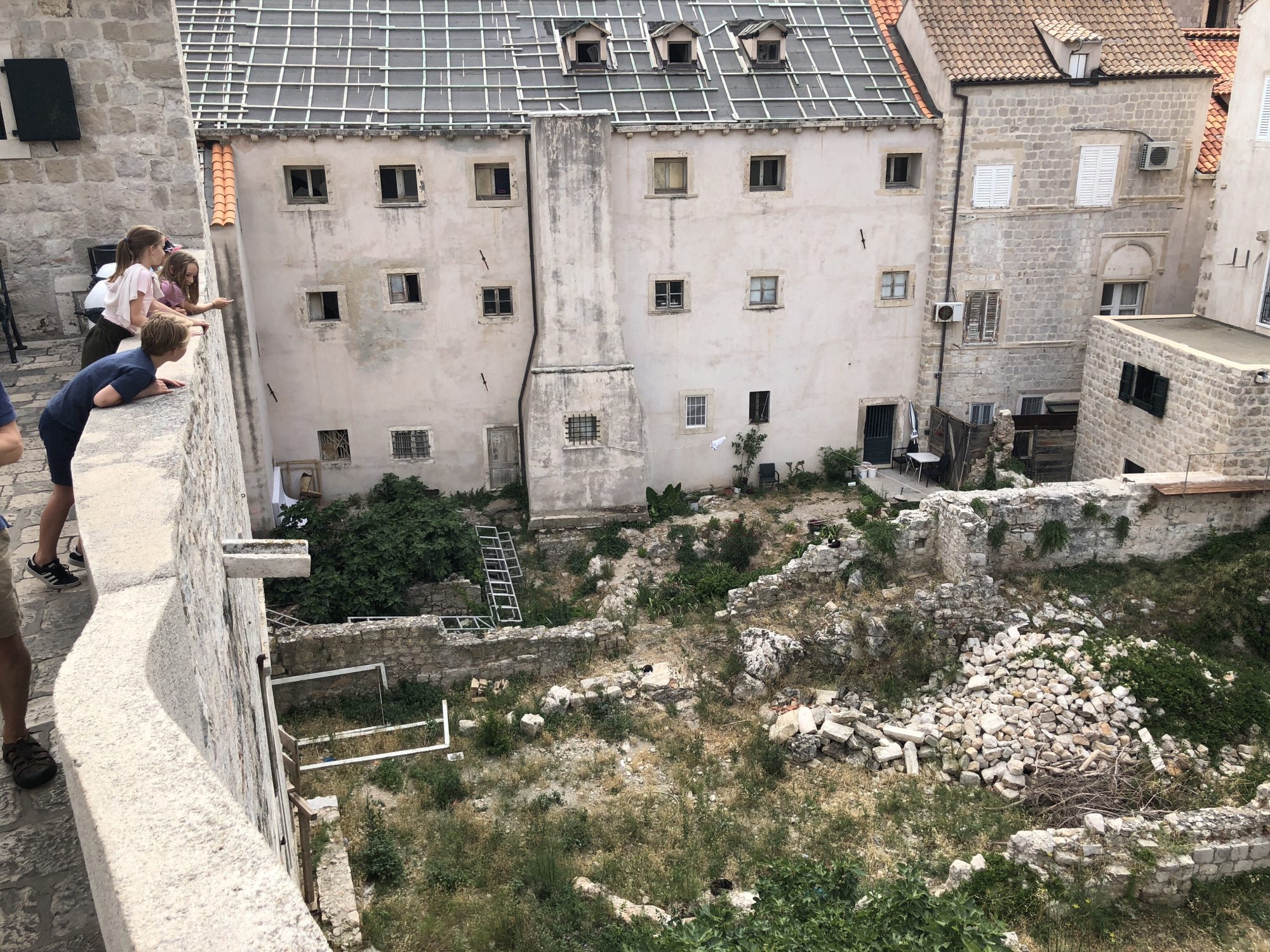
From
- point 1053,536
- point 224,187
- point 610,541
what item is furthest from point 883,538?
point 224,187

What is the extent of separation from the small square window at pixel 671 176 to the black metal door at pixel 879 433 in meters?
7.13

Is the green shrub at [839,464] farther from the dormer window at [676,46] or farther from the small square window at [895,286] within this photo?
the dormer window at [676,46]

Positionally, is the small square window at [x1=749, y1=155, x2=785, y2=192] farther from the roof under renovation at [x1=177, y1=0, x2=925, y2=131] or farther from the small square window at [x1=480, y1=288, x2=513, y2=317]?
the small square window at [x1=480, y1=288, x2=513, y2=317]

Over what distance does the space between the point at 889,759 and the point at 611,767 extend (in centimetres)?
416

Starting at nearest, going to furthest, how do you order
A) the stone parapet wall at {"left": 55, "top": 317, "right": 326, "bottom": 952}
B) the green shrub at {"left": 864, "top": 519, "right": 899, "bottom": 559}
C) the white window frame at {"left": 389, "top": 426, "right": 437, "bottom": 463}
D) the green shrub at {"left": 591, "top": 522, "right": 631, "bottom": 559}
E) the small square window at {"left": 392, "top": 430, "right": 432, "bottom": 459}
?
the stone parapet wall at {"left": 55, "top": 317, "right": 326, "bottom": 952}, the green shrub at {"left": 864, "top": 519, "right": 899, "bottom": 559}, the green shrub at {"left": 591, "top": 522, "right": 631, "bottom": 559}, the white window frame at {"left": 389, "top": 426, "right": 437, "bottom": 463}, the small square window at {"left": 392, "top": 430, "right": 432, "bottom": 459}

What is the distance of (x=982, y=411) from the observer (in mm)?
24562

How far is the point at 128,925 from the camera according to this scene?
2.86 metres

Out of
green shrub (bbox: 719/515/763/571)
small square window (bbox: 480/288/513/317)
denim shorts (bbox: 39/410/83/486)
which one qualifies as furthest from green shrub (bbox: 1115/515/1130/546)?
denim shorts (bbox: 39/410/83/486)

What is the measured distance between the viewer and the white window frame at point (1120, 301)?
23859 mm

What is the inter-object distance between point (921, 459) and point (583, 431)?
809 centimetres

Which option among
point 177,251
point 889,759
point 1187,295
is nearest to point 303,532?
point 177,251

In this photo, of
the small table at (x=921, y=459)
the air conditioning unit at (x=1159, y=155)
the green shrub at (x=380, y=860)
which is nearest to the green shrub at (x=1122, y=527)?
the small table at (x=921, y=459)

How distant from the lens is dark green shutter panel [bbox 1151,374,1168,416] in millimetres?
19891

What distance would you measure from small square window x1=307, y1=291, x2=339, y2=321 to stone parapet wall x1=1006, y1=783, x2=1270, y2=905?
16.2 meters
